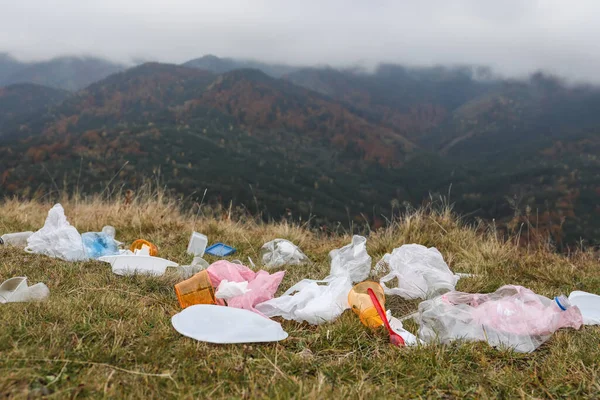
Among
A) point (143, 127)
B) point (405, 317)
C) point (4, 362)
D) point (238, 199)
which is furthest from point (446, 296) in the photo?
point (143, 127)

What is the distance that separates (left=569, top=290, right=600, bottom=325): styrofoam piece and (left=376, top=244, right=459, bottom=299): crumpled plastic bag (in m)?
0.79

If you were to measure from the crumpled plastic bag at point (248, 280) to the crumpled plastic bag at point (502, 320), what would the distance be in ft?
3.25

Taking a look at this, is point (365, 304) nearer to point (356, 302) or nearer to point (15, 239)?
point (356, 302)

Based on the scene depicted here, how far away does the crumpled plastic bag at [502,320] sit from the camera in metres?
2.15

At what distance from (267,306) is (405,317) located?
836 millimetres

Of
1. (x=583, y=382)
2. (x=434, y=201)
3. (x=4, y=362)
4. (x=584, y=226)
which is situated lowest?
(x=584, y=226)

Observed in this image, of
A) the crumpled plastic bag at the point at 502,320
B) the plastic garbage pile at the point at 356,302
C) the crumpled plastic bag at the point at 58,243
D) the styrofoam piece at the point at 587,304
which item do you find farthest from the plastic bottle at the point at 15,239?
the styrofoam piece at the point at 587,304

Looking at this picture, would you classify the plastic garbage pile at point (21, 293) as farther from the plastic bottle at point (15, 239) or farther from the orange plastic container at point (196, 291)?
the plastic bottle at point (15, 239)

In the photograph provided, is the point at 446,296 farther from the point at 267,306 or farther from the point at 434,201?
the point at 434,201

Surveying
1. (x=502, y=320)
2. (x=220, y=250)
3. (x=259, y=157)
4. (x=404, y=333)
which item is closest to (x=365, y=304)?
(x=404, y=333)

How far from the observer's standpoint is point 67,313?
6.38ft

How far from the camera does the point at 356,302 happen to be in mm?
2436

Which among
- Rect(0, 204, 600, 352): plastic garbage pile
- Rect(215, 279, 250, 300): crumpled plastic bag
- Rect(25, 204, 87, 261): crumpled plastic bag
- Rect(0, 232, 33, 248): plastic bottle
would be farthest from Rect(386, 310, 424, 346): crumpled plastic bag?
Rect(0, 232, 33, 248): plastic bottle

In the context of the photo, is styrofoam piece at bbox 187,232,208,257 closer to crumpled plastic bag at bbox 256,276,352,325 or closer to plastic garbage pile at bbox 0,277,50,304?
crumpled plastic bag at bbox 256,276,352,325
